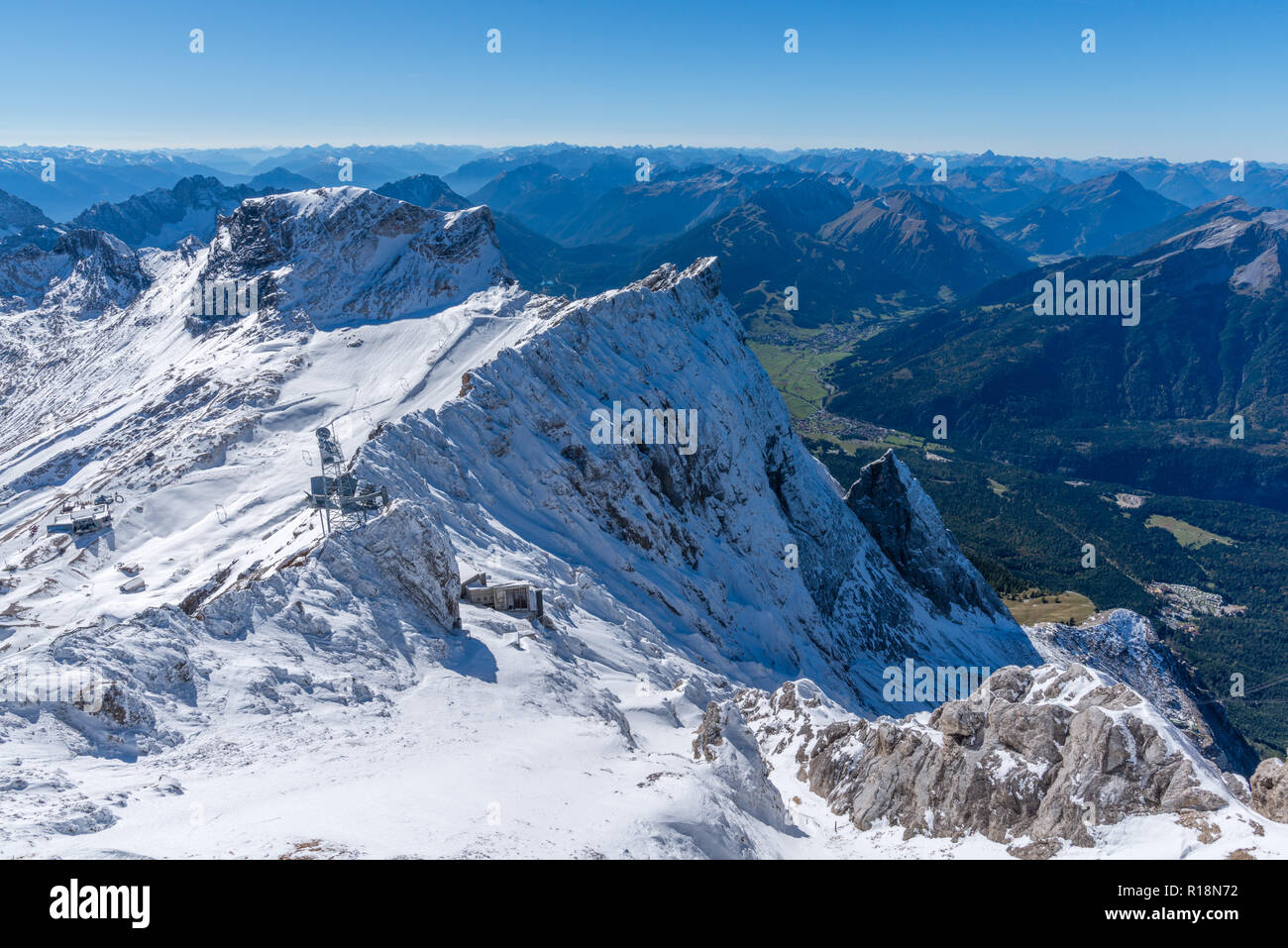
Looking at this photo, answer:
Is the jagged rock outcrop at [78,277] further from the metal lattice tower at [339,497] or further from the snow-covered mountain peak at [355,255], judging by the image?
the metal lattice tower at [339,497]

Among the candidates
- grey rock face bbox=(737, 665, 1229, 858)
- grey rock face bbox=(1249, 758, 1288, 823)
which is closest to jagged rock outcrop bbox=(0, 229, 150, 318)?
grey rock face bbox=(737, 665, 1229, 858)

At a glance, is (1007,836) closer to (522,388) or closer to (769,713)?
(769,713)

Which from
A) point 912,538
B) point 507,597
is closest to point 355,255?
point 507,597

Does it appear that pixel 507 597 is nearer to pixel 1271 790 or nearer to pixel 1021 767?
pixel 1021 767

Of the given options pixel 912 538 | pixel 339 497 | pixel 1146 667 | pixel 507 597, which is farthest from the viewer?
pixel 912 538

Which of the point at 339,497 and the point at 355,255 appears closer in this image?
the point at 339,497

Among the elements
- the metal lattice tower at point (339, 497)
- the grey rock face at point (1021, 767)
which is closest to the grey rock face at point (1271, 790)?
the grey rock face at point (1021, 767)

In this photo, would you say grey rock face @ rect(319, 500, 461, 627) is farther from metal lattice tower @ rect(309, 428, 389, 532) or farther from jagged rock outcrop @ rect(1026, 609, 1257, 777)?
jagged rock outcrop @ rect(1026, 609, 1257, 777)
